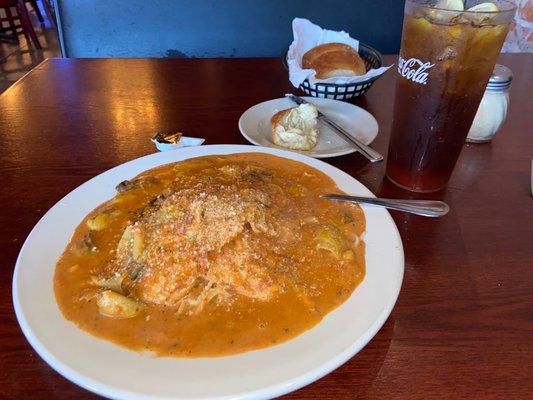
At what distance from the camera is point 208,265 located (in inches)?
33.6

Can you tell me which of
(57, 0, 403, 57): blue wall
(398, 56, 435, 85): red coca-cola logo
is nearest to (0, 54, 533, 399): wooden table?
(398, 56, 435, 85): red coca-cola logo

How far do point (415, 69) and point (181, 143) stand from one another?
70 cm

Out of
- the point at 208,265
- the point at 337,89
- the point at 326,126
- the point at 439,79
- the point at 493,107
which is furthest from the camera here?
the point at 337,89

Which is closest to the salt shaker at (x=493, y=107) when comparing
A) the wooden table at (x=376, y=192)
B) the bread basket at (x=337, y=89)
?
the wooden table at (x=376, y=192)

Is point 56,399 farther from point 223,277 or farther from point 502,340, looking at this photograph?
point 502,340

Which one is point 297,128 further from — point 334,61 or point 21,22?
point 21,22

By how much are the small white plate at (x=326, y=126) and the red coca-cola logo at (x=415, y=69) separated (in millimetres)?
281

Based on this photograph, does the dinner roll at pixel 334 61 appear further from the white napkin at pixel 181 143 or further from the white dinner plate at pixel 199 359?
the white dinner plate at pixel 199 359

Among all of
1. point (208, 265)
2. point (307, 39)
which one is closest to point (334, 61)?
point (307, 39)

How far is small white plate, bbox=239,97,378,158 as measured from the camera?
136cm

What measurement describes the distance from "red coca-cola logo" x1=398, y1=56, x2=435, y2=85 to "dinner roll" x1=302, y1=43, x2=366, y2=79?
623 mm

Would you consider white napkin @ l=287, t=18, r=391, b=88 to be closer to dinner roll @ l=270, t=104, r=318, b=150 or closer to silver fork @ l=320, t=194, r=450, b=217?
dinner roll @ l=270, t=104, r=318, b=150

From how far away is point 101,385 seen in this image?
2.01 ft

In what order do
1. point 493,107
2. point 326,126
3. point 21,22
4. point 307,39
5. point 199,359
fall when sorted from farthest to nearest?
1. point 21,22
2. point 307,39
3. point 326,126
4. point 493,107
5. point 199,359
